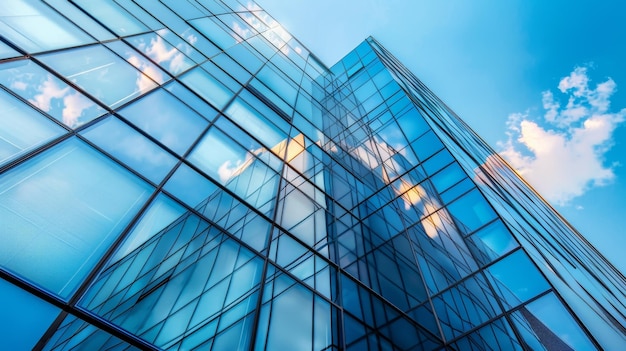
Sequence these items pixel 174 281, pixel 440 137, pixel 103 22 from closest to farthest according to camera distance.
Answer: pixel 174 281 < pixel 103 22 < pixel 440 137

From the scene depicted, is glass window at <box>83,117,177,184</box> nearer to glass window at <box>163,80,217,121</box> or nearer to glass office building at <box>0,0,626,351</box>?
glass office building at <box>0,0,626,351</box>

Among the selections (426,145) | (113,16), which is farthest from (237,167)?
(426,145)

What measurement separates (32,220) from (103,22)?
6904 millimetres

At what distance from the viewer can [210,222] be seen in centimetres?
722

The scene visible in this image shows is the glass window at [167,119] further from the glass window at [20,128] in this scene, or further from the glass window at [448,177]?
the glass window at [448,177]

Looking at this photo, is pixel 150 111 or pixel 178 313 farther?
pixel 150 111

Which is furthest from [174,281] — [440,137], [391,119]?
[391,119]

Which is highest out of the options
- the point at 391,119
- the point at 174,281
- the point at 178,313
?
the point at 391,119

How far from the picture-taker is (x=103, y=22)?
928 centimetres

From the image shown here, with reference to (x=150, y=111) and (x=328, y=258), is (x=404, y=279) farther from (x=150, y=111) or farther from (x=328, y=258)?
(x=150, y=111)

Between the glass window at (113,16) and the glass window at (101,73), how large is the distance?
1.57 metres

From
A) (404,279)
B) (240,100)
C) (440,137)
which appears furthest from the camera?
(440,137)

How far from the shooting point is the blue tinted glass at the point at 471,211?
40.0 feet

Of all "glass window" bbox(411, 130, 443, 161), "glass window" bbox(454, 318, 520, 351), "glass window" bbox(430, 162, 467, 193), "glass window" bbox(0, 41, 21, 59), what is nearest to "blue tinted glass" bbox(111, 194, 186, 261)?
"glass window" bbox(0, 41, 21, 59)
